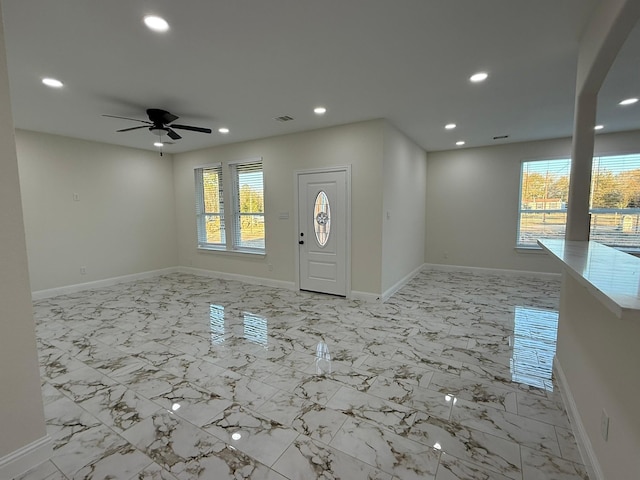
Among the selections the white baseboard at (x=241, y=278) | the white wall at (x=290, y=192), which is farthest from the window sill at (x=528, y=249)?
the white baseboard at (x=241, y=278)

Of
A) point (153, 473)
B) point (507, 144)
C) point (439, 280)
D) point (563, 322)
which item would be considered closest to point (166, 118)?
point (153, 473)

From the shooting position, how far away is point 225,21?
2125 millimetres

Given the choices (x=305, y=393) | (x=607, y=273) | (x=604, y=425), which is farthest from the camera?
(x=305, y=393)

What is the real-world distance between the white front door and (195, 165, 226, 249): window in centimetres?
214

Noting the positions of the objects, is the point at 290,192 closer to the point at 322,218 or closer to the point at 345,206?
the point at 322,218

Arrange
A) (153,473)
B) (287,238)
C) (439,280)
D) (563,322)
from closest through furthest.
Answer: (153,473), (563,322), (287,238), (439,280)

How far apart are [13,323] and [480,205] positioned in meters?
7.17

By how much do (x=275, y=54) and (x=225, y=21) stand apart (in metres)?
0.54

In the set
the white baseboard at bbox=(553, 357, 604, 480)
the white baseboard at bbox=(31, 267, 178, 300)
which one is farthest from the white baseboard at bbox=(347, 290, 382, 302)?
the white baseboard at bbox=(31, 267, 178, 300)

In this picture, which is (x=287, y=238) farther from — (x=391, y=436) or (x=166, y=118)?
(x=391, y=436)

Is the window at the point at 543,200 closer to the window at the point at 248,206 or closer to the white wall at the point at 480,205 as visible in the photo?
the white wall at the point at 480,205

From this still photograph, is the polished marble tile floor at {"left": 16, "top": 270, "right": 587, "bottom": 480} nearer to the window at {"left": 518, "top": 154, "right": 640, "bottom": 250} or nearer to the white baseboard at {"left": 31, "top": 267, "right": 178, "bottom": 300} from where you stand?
the white baseboard at {"left": 31, "top": 267, "right": 178, "bottom": 300}

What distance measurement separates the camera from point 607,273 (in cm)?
132

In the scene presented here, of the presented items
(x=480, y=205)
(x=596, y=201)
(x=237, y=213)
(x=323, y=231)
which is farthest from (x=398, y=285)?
(x=596, y=201)
